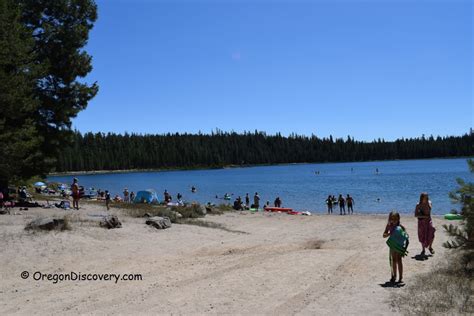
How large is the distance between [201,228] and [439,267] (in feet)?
36.5

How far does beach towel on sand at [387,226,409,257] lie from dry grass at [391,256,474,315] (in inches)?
29.8

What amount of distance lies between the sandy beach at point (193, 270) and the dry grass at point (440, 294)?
1.04 ft

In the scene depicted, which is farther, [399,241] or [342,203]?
[342,203]

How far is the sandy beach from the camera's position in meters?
8.95

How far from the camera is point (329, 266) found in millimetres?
12445

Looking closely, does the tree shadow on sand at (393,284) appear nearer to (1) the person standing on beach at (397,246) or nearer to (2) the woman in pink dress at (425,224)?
(1) the person standing on beach at (397,246)

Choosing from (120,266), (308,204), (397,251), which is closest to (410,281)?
(397,251)

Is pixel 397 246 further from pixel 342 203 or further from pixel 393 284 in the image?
pixel 342 203

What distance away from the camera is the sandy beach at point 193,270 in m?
8.95

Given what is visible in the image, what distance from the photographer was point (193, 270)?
479 inches

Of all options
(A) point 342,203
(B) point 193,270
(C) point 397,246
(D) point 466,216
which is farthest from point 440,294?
(A) point 342,203

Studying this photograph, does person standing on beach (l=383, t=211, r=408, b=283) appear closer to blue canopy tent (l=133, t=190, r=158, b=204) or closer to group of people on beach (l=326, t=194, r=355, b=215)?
group of people on beach (l=326, t=194, r=355, b=215)

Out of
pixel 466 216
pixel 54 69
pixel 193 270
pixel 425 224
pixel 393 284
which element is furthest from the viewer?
pixel 54 69

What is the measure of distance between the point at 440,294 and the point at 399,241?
1.65m
